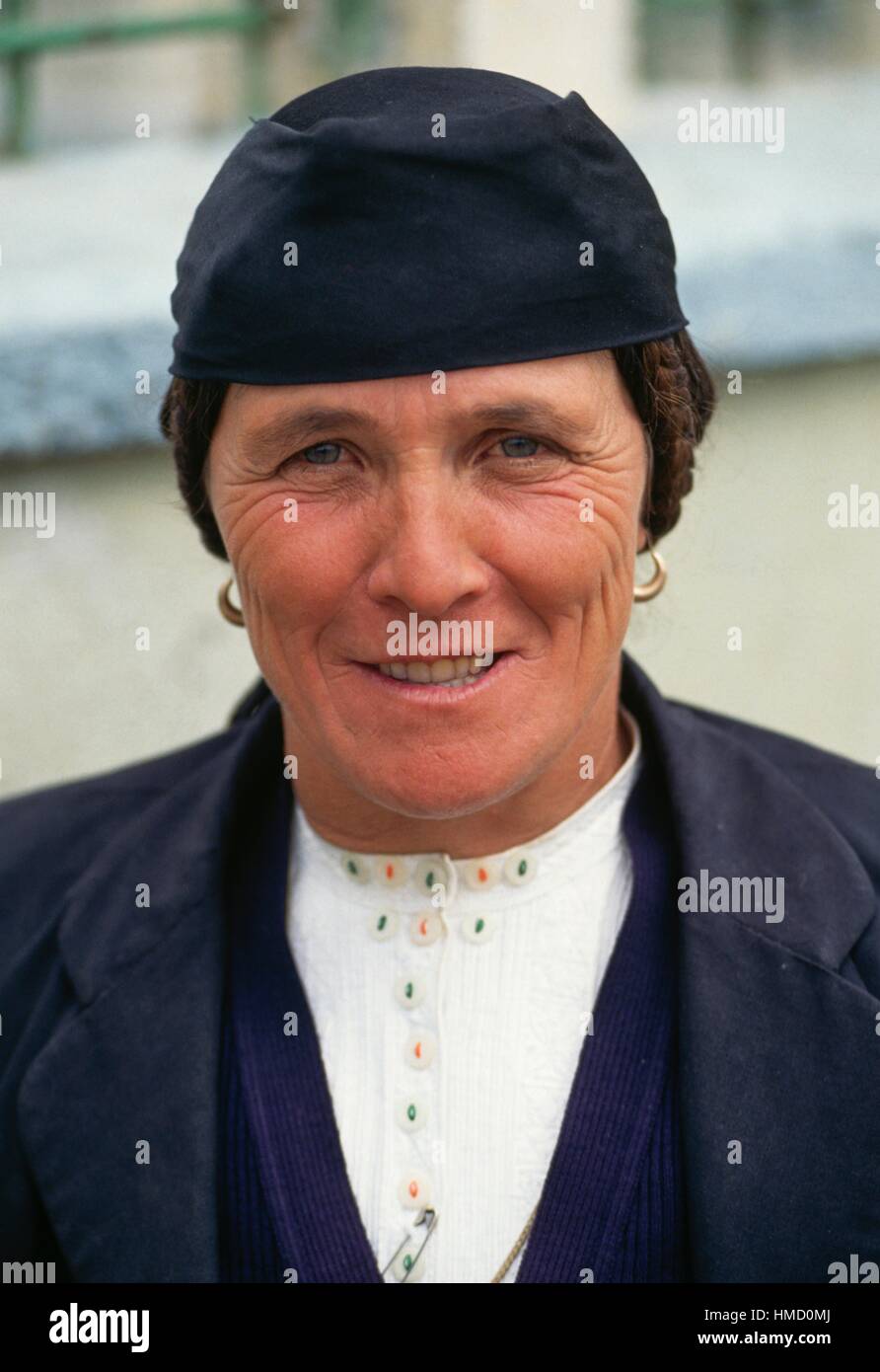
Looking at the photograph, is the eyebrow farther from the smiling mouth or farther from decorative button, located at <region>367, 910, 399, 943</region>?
decorative button, located at <region>367, 910, 399, 943</region>

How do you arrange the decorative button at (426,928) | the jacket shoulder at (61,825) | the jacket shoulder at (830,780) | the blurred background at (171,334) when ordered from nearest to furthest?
1. the decorative button at (426,928)
2. the jacket shoulder at (830,780)
3. the jacket shoulder at (61,825)
4. the blurred background at (171,334)

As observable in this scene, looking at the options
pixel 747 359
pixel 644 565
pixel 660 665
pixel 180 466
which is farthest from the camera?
pixel 660 665

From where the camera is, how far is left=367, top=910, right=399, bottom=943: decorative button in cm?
205

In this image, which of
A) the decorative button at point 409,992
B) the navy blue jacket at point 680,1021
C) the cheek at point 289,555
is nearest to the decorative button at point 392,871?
the decorative button at point 409,992

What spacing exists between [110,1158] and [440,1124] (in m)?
0.41

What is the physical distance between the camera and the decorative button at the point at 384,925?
2047 mm

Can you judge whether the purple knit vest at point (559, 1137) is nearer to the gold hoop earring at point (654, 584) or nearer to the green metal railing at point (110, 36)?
the gold hoop earring at point (654, 584)

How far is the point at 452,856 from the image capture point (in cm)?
205

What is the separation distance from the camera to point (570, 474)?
72.2 inches

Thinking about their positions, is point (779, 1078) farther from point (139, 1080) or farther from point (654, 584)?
point (139, 1080)

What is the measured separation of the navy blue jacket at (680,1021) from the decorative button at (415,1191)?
0.23 meters

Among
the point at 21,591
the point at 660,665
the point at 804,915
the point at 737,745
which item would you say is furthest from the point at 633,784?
the point at 21,591

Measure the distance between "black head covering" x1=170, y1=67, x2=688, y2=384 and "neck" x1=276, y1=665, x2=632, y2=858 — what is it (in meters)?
0.51

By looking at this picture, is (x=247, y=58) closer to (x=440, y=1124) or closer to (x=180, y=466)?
(x=180, y=466)
